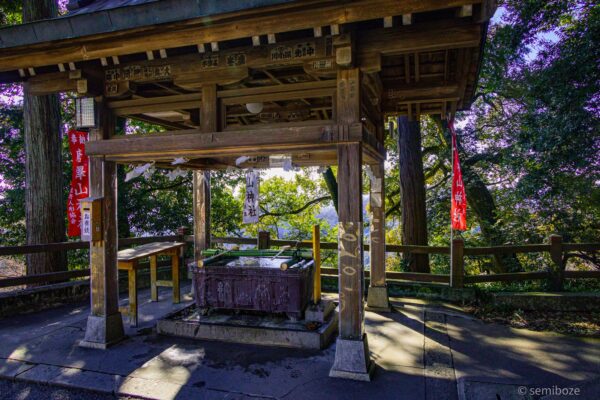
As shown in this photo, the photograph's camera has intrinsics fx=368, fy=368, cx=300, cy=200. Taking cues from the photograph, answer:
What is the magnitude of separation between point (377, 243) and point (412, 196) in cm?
355

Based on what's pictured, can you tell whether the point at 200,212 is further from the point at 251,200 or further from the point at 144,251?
the point at 144,251

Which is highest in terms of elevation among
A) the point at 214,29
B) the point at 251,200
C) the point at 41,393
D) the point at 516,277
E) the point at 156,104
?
the point at 214,29

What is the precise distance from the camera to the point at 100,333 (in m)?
5.53

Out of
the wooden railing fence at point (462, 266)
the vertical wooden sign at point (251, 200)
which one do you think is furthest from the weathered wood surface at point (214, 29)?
the wooden railing fence at point (462, 266)

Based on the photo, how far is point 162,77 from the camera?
5.21 meters

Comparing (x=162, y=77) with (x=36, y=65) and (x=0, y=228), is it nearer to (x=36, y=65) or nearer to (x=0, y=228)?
(x=36, y=65)

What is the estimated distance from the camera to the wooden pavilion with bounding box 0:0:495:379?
405 cm

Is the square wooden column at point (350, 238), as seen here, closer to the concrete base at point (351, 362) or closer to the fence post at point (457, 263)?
the concrete base at point (351, 362)

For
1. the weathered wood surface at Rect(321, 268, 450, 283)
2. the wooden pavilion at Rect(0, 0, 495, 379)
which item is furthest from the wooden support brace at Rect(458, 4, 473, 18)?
the weathered wood surface at Rect(321, 268, 450, 283)

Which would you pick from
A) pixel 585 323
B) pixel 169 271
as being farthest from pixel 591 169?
pixel 169 271

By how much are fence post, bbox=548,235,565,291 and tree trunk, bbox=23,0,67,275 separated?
11.0 m

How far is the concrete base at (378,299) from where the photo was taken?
7.32 m

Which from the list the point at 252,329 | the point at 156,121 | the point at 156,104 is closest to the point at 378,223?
the point at 252,329

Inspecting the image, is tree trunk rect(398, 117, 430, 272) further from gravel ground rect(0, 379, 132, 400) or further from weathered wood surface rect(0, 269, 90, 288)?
weathered wood surface rect(0, 269, 90, 288)
